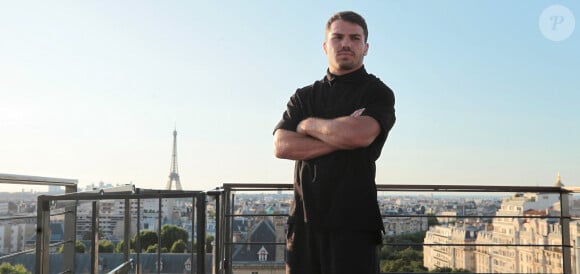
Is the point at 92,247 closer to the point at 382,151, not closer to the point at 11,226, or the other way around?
the point at 11,226

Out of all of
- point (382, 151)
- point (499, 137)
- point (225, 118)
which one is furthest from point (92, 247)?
point (225, 118)

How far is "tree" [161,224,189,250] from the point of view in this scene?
2.07 m

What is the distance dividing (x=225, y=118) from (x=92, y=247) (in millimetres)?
57467

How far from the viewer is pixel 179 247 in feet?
6.82

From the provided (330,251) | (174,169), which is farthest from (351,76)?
(174,169)

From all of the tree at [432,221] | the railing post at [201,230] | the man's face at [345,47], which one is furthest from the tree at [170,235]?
the tree at [432,221]

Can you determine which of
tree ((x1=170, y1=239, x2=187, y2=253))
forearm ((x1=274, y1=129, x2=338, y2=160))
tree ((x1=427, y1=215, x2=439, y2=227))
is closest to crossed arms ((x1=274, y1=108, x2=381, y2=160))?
forearm ((x1=274, y1=129, x2=338, y2=160))

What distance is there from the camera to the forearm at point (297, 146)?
160 cm

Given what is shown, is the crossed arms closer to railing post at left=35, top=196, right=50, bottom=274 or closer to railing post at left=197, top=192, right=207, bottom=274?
railing post at left=197, top=192, right=207, bottom=274

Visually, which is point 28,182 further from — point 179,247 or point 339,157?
point 339,157

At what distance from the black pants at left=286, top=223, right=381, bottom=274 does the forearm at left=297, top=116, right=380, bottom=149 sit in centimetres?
26

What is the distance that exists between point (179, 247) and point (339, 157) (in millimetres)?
871

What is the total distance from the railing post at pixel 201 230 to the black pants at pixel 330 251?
476mm

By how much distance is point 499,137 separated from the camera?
142 feet
